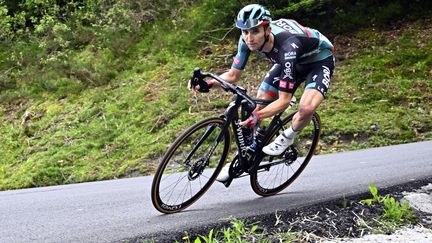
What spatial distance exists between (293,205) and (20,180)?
8319 mm

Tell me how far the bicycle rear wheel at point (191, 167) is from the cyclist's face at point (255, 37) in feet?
2.59

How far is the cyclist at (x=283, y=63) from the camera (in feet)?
14.9

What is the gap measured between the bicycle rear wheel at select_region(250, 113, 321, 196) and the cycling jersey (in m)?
0.60

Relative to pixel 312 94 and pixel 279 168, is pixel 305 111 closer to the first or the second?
pixel 312 94

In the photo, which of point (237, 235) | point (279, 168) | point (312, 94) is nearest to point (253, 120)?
point (312, 94)

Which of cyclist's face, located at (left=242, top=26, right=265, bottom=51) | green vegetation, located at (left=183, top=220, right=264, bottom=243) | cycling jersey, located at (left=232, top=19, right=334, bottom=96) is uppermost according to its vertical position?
cyclist's face, located at (left=242, top=26, right=265, bottom=51)

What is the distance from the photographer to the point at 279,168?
546 cm

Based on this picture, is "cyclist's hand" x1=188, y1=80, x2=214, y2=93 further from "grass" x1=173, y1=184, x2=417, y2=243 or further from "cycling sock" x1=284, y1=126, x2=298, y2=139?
"grass" x1=173, y1=184, x2=417, y2=243

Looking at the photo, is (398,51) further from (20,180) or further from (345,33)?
(20,180)

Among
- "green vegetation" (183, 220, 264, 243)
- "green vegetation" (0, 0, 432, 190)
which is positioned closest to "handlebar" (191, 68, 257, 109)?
"green vegetation" (183, 220, 264, 243)

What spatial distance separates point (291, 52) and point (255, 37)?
0.37 m

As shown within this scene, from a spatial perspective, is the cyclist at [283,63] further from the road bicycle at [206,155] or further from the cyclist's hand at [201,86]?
the road bicycle at [206,155]

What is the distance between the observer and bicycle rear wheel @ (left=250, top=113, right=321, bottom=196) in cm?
519

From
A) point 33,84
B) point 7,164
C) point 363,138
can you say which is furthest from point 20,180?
point 363,138
